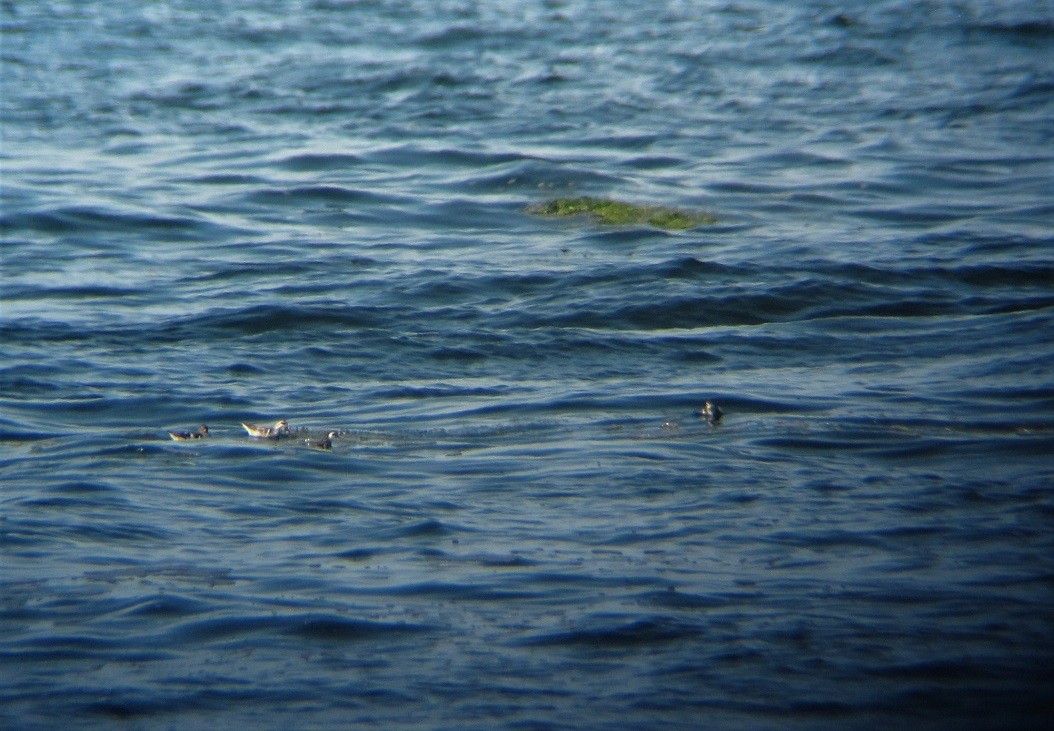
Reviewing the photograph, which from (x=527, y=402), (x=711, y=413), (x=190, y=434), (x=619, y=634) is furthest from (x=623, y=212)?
(x=619, y=634)

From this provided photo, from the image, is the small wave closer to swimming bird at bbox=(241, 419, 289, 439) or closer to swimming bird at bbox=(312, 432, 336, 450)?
swimming bird at bbox=(312, 432, 336, 450)

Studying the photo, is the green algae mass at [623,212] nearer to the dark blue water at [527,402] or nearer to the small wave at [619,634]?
the dark blue water at [527,402]

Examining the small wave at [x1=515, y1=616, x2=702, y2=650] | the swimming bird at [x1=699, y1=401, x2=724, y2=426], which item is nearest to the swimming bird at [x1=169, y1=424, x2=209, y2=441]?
the swimming bird at [x1=699, y1=401, x2=724, y2=426]

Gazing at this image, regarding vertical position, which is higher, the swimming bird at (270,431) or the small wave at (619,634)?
the small wave at (619,634)

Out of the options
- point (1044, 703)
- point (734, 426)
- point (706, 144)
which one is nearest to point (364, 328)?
point (734, 426)

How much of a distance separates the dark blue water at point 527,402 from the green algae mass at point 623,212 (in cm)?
32

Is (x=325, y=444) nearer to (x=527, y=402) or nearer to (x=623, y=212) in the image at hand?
(x=527, y=402)

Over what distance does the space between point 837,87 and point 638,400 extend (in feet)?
36.8

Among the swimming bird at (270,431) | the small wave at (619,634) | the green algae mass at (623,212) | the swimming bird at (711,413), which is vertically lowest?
the green algae mass at (623,212)

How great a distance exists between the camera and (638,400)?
26.6 ft

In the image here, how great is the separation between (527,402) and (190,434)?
1855 mm

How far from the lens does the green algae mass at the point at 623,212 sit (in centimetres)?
1241

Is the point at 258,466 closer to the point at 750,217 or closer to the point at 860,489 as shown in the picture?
the point at 860,489

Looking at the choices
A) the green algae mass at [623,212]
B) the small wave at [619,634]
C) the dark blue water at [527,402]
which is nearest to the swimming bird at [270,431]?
the dark blue water at [527,402]
